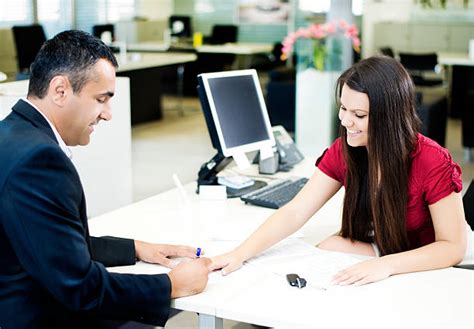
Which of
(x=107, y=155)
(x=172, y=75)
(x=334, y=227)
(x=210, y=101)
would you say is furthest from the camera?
(x=172, y=75)

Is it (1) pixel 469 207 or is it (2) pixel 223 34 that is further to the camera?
(2) pixel 223 34

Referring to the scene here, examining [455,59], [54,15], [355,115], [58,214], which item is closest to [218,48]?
[54,15]

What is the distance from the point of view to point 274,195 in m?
3.07

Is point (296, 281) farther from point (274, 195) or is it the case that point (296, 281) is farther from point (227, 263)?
point (274, 195)

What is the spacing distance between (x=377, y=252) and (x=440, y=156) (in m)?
0.35

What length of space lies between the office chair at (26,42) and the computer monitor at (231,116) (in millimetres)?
6793

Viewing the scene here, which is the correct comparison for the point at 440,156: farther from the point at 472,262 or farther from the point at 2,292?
the point at 2,292

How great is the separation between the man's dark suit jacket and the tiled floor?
13.6 ft

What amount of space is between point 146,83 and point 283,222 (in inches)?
297

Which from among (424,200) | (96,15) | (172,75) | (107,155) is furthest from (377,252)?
(96,15)

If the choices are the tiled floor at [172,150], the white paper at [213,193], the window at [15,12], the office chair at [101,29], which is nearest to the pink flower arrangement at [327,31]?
the tiled floor at [172,150]

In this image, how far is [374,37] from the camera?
12.1 meters

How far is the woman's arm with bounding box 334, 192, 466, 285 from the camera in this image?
7.12ft

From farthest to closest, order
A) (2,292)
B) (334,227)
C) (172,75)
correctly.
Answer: (172,75), (334,227), (2,292)
